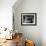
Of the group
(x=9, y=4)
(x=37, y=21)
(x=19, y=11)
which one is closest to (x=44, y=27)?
(x=37, y=21)

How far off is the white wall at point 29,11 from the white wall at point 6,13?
0.91 metres

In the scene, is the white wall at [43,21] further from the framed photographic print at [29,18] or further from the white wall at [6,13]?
the white wall at [6,13]

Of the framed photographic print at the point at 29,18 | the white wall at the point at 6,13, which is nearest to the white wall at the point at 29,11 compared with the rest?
the framed photographic print at the point at 29,18

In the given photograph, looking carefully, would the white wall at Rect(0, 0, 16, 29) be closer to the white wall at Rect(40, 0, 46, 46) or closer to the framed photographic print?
the framed photographic print

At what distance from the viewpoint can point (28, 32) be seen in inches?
214

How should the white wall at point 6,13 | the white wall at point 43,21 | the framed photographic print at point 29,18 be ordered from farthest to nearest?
the framed photographic print at point 29,18
the white wall at point 43,21
the white wall at point 6,13

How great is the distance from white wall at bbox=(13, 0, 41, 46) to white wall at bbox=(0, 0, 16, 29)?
0.91 metres

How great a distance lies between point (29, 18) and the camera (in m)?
5.36

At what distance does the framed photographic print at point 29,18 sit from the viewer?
5.35 meters

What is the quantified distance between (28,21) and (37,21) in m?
0.42

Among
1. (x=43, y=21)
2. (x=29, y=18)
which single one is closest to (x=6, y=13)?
(x=29, y=18)

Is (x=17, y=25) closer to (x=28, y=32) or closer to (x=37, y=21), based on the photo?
(x=28, y=32)

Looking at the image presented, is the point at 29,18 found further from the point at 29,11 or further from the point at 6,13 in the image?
the point at 6,13

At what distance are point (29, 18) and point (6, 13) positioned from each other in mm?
1316
